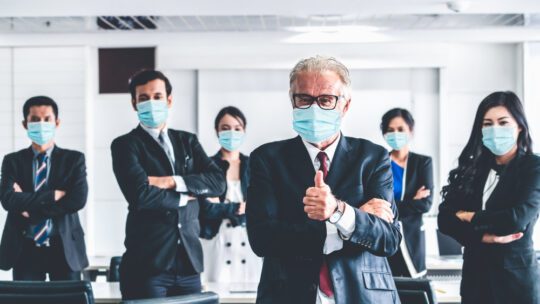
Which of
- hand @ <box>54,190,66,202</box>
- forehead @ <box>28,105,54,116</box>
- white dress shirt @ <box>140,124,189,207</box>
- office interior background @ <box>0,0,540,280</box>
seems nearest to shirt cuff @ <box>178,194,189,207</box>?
white dress shirt @ <box>140,124,189,207</box>

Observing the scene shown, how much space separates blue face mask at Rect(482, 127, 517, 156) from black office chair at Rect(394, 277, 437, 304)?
1042 millimetres

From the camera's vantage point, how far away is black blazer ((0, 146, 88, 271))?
4688mm

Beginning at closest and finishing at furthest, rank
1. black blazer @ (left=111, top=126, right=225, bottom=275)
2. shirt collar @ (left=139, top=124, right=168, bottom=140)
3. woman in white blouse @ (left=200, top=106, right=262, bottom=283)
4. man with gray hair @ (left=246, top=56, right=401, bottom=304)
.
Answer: man with gray hair @ (left=246, top=56, right=401, bottom=304), black blazer @ (left=111, top=126, right=225, bottom=275), shirt collar @ (left=139, top=124, right=168, bottom=140), woman in white blouse @ (left=200, top=106, right=262, bottom=283)

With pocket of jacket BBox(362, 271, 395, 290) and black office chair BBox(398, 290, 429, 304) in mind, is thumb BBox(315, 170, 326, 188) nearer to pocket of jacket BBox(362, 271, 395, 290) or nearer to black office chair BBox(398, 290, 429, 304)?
pocket of jacket BBox(362, 271, 395, 290)

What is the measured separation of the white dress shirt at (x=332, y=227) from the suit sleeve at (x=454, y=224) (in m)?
1.53

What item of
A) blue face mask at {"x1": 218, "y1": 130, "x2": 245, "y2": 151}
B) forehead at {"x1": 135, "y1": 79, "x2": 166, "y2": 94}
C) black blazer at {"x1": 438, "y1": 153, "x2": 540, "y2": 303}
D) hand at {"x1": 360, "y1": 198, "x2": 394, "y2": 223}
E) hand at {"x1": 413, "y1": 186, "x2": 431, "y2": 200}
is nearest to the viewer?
hand at {"x1": 360, "y1": 198, "x2": 394, "y2": 223}

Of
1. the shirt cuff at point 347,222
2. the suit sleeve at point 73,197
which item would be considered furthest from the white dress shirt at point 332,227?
the suit sleeve at point 73,197

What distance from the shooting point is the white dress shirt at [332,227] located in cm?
207

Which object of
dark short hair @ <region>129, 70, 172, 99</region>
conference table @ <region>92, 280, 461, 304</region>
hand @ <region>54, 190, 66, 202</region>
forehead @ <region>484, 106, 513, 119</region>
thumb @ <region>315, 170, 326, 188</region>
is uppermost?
dark short hair @ <region>129, 70, 172, 99</region>

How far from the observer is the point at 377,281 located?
2.18 metres

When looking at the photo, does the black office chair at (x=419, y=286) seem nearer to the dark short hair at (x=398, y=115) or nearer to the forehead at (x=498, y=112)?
the forehead at (x=498, y=112)

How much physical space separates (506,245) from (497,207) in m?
0.21

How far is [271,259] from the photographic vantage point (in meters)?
2.26

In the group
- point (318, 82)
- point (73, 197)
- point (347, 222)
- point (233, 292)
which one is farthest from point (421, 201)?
point (347, 222)
